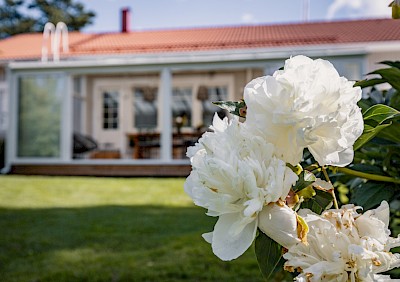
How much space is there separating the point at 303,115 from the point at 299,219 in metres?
0.09

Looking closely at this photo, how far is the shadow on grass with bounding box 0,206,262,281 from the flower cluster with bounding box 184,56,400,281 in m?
2.61

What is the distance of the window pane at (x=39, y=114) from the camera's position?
439 inches

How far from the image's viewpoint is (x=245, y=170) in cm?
45

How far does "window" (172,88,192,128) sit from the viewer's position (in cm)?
1430

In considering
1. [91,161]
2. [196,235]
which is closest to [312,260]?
[196,235]

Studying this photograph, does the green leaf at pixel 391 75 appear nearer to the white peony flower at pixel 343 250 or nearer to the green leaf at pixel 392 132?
the green leaf at pixel 392 132

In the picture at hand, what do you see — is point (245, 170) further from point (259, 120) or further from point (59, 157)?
point (59, 157)

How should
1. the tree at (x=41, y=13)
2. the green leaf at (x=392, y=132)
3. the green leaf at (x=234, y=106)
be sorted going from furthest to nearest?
the tree at (x=41, y=13) < the green leaf at (x=392, y=132) < the green leaf at (x=234, y=106)

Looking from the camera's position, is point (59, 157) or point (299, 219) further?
point (59, 157)

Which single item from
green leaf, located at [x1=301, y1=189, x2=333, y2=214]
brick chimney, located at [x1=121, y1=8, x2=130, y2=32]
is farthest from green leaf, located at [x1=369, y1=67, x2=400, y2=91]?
brick chimney, located at [x1=121, y1=8, x2=130, y2=32]

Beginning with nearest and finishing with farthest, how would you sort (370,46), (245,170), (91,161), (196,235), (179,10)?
(245,170) → (196,235) → (91,161) → (370,46) → (179,10)

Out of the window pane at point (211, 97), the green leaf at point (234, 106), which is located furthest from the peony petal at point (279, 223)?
the window pane at point (211, 97)

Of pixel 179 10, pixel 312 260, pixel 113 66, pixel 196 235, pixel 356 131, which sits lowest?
pixel 196 235

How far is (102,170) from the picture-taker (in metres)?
10.8
